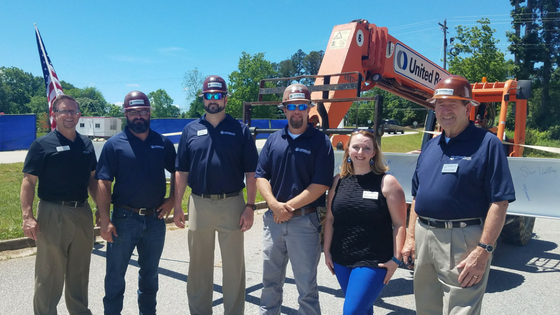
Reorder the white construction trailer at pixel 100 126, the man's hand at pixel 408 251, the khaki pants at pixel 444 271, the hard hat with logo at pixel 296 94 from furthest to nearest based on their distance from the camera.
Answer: the white construction trailer at pixel 100 126 → the hard hat with logo at pixel 296 94 → the man's hand at pixel 408 251 → the khaki pants at pixel 444 271

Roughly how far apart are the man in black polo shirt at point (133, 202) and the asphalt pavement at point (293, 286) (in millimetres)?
625

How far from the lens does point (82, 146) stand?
12.4ft

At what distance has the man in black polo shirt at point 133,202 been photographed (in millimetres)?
3668

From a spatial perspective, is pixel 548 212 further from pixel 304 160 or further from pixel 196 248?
pixel 196 248

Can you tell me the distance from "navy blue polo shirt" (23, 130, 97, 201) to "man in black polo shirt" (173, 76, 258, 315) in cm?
88

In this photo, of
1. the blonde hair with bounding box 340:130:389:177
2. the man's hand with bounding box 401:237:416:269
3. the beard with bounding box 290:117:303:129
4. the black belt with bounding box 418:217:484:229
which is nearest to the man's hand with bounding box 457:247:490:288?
the black belt with bounding box 418:217:484:229

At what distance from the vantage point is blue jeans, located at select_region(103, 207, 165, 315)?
12.0 ft

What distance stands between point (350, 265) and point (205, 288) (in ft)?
4.92

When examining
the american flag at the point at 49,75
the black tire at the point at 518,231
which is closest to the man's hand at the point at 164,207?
the american flag at the point at 49,75

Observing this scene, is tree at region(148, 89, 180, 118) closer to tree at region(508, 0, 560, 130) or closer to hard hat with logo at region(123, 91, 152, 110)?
tree at region(508, 0, 560, 130)

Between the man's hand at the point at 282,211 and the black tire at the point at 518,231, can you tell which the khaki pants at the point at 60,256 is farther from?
the black tire at the point at 518,231

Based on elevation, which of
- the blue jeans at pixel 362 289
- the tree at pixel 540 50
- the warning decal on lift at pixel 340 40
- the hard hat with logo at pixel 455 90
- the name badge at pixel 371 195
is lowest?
the blue jeans at pixel 362 289

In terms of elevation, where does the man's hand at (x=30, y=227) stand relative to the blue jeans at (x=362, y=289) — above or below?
above

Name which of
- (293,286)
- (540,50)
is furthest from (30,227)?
(540,50)
